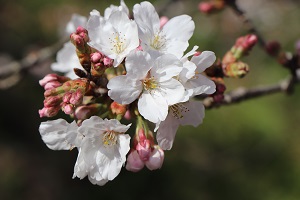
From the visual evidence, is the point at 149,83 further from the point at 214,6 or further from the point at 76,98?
the point at 214,6

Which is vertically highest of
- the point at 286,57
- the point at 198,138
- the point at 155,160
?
the point at 155,160

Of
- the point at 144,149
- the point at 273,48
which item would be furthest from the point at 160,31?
the point at 273,48

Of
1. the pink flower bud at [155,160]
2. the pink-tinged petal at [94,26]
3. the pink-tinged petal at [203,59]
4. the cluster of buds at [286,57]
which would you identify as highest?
the pink-tinged petal at [94,26]

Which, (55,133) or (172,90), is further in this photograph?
(55,133)

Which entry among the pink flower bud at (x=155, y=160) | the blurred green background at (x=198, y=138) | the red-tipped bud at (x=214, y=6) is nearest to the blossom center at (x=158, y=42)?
the pink flower bud at (x=155, y=160)

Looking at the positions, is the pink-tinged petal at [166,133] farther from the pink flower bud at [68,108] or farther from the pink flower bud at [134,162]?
the pink flower bud at [68,108]

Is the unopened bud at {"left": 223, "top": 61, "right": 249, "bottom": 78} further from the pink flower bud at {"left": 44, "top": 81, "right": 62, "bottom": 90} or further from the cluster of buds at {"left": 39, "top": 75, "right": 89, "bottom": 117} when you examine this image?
the pink flower bud at {"left": 44, "top": 81, "right": 62, "bottom": 90}

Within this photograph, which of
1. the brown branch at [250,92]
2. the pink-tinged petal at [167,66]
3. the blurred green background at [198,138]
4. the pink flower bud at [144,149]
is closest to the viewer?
the pink-tinged petal at [167,66]
